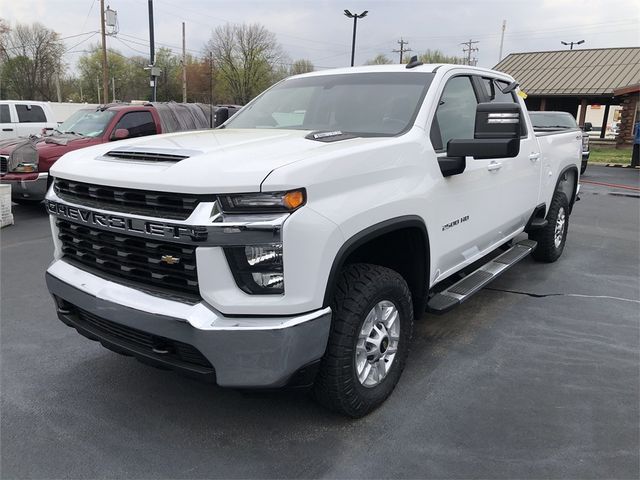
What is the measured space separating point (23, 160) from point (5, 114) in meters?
7.35

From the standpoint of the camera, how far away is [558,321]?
4426mm

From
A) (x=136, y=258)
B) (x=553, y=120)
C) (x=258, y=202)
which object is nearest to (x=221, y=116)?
(x=136, y=258)

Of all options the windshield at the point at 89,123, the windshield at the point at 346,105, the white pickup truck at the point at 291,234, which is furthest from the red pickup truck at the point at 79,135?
the white pickup truck at the point at 291,234

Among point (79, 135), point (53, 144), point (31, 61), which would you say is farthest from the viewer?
point (31, 61)

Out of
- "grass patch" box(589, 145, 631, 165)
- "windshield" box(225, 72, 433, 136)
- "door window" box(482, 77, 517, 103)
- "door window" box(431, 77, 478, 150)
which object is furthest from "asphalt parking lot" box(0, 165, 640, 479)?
"grass patch" box(589, 145, 631, 165)

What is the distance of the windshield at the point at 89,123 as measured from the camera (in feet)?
31.6

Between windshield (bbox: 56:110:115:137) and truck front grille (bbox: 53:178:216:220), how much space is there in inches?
291

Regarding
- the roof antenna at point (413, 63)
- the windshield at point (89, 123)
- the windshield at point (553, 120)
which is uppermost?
the roof antenna at point (413, 63)

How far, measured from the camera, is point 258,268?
2.29m

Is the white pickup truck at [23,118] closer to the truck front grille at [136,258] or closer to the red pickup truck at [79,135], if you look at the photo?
the red pickup truck at [79,135]

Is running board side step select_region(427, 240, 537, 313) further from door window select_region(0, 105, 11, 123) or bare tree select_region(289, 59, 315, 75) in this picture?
bare tree select_region(289, 59, 315, 75)

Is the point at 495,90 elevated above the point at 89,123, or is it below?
above

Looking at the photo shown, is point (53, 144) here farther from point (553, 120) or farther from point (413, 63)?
point (553, 120)

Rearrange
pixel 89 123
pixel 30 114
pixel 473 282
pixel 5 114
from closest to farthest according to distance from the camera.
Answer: pixel 473 282, pixel 89 123, pixel 5 114, pixel 30 114
